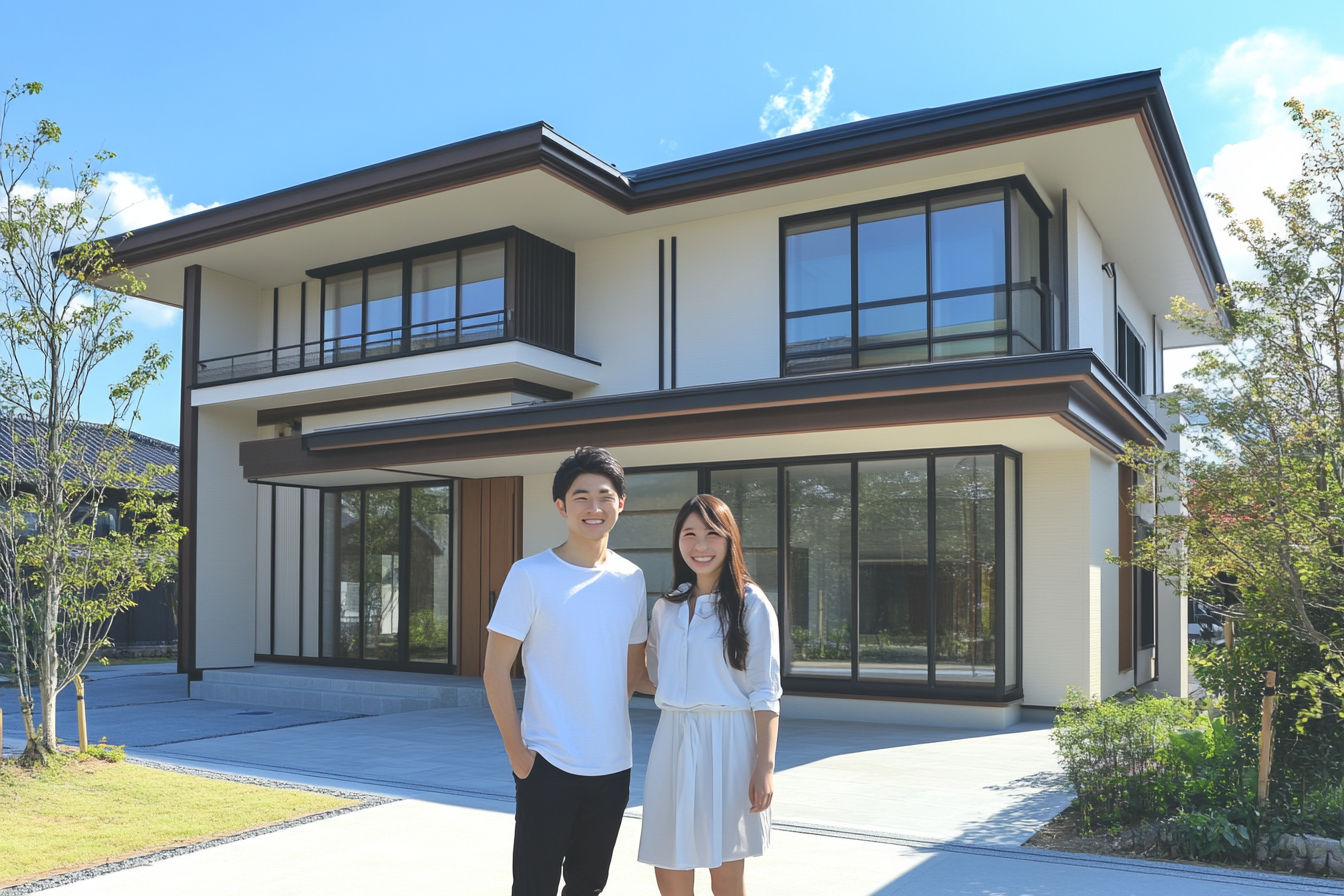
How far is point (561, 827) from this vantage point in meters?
3.46

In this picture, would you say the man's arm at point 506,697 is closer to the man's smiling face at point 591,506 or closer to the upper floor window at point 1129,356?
the man's smiling face at point 591,506

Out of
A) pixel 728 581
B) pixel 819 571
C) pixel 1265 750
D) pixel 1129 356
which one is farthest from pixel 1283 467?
pixel 1129 356

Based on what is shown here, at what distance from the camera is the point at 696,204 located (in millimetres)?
13758

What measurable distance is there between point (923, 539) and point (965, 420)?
7.39 feet

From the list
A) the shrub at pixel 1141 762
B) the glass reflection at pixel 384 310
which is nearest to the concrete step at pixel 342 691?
the glass reflection at pixel 384 310

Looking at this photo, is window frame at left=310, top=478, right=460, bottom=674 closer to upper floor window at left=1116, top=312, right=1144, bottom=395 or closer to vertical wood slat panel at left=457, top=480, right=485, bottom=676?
vertical wood slat panel at left=457, top=480, right=485, bottom=676

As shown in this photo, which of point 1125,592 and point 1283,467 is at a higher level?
point 1283,467

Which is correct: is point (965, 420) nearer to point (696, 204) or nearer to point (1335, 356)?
point (1335, 356)

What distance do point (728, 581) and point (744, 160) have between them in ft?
33.2

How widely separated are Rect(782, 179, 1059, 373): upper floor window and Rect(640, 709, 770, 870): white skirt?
911cm

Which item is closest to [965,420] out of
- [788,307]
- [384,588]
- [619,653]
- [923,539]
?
[923,539]

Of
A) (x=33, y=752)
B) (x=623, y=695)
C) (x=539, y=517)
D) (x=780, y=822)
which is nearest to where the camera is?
(x=623, y=695)

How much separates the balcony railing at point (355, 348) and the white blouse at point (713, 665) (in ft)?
35.3

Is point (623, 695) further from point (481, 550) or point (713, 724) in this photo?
point (481, 550)
